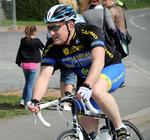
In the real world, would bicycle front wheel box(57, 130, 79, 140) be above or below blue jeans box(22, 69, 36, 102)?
above

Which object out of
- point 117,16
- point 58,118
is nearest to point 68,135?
point 58,118

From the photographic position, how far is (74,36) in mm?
4395

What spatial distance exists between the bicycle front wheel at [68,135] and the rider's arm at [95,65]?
18.5 inches

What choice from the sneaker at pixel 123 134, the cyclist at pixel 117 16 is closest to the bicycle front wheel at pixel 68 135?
the sneaker at pixel 123 134

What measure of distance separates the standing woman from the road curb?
218 centimetres

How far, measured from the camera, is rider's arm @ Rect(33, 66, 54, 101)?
417 cm

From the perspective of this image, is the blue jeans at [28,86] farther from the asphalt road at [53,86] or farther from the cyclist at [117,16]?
the cyclist at [117,16]

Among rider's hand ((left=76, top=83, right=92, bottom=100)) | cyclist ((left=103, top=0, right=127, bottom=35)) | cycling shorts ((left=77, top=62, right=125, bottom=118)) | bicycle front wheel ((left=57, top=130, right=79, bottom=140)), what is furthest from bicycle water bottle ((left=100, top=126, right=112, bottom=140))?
cyclist ((left=103, top=0, right=127, bottom=35))

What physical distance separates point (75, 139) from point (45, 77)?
2.27 feet

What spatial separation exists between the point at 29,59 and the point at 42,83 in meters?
4.38

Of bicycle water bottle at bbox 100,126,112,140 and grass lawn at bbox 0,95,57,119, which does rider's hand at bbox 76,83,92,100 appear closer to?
bicycle water bottle at bbox 100,126,112,140

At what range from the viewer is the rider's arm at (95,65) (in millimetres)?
3988

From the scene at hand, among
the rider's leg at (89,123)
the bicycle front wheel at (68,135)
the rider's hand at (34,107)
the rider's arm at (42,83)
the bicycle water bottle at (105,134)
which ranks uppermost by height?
the rider's arm at (42,83)

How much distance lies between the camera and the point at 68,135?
3.98 metres
